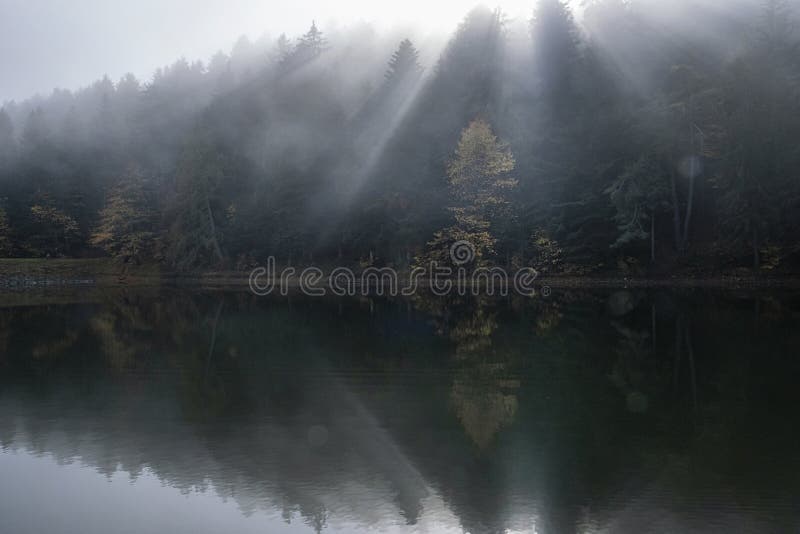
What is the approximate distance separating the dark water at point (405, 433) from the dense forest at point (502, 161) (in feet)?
78.4

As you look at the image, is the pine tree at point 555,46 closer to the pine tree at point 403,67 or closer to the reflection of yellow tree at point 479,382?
the pine tree at point 403,67

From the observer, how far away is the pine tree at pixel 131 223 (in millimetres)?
66169

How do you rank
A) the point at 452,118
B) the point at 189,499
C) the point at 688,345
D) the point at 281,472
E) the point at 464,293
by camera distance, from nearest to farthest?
1. the point at 189,499
2. the point at 281,472
3. the point at 688,345
4. the point at 464,293
5. the point at 452,118

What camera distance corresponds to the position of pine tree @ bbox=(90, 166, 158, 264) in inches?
2605

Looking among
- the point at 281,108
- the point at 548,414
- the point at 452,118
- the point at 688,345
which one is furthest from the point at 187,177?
the point at 548,414

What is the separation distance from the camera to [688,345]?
1811 centimetres

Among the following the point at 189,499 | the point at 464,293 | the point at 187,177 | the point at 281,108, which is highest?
the point at 281,108

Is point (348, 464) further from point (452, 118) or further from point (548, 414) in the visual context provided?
point (452, 118)

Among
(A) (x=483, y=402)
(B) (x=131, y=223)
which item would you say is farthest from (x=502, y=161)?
(B) (x=131, y=223)

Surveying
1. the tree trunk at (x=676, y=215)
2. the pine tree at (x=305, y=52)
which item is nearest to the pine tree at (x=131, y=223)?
the pine tree at (x=305, y=52)

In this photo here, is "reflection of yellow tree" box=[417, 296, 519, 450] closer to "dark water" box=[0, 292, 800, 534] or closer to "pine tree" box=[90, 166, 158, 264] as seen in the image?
"dark water" box=[0, 292, 800, 534]

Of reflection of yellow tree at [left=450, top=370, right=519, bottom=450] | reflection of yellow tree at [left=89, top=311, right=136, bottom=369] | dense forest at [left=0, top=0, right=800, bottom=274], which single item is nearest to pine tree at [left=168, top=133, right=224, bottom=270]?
dense forest at [left=0, top=0, right=800, bottom=274]

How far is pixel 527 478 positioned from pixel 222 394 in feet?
21.7

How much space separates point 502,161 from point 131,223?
38328 mm
